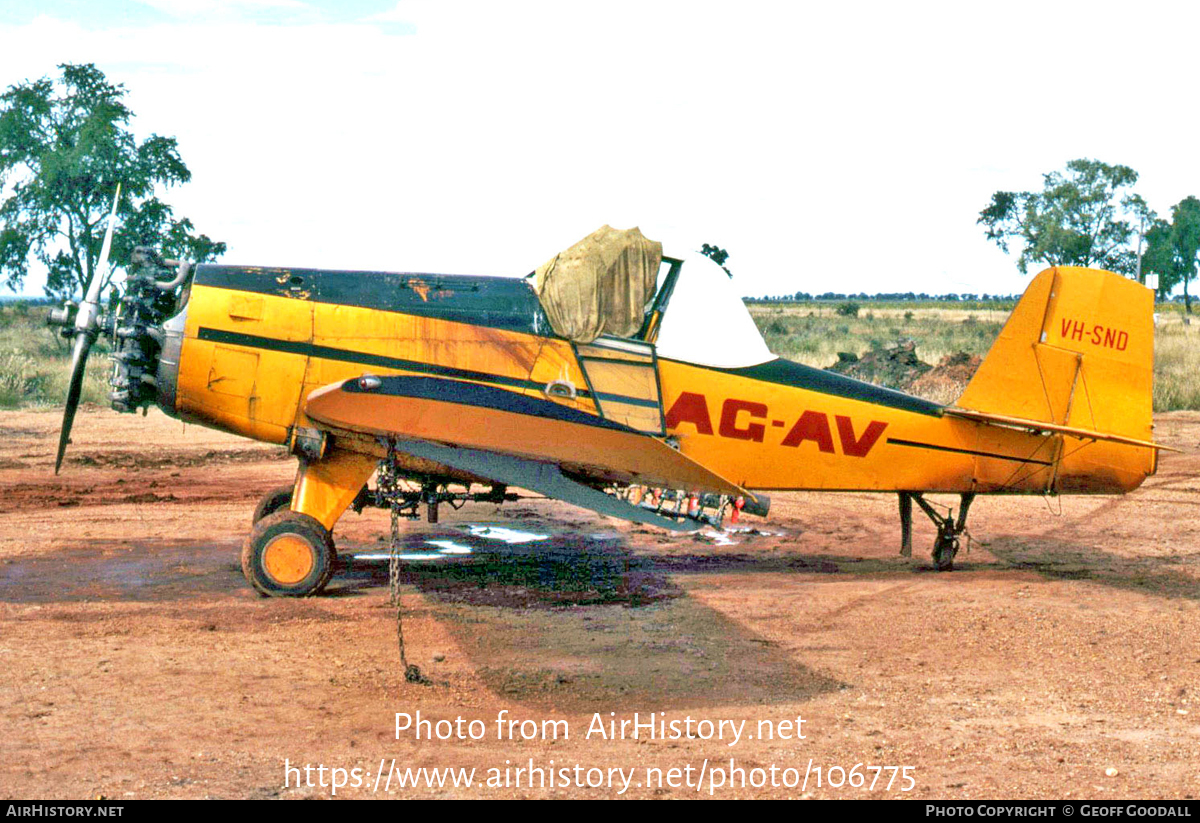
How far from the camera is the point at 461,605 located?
850cm

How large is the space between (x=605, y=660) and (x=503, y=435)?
1.56m

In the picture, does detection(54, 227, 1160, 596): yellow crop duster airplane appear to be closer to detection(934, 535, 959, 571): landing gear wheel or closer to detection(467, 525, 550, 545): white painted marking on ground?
detection(934, 535, 959, 571): landing gear wheel

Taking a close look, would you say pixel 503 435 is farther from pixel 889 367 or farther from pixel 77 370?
pixel 889 367

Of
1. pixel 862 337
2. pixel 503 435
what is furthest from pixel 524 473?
pixel 862 337

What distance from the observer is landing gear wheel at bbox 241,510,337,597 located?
27.1ft

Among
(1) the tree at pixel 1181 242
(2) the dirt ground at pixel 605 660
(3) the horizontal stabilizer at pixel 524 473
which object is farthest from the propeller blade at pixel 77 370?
(1) the tree at pixel 1181 242

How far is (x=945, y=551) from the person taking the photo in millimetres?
10133

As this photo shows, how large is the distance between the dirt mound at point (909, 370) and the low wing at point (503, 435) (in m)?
17.1

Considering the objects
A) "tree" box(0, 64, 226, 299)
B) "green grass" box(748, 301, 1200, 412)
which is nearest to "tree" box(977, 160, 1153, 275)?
"green grass" box(748, 301, 1200, 412)

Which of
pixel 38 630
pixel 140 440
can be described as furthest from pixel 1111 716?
pixel 140 440

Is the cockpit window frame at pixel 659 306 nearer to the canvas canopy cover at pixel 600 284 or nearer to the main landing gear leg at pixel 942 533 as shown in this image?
the canvas canopy cover at pixel 600 284

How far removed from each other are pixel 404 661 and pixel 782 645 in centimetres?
252

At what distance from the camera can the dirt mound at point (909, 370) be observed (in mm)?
24250
